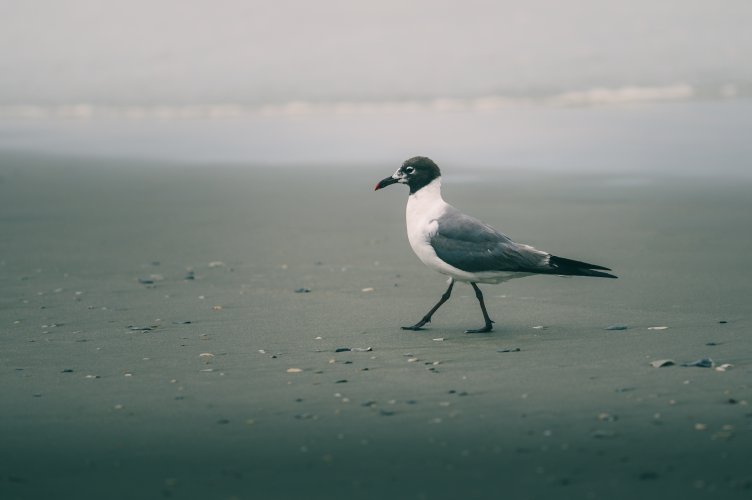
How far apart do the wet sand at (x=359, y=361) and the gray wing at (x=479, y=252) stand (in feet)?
1.34

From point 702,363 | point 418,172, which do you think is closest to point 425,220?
point 418,172

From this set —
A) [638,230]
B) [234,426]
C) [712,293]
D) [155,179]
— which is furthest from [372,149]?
[234,426]

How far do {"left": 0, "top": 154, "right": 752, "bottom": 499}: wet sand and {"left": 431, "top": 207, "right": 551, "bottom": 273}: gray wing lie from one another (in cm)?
41

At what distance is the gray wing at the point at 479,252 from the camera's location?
24.4ft

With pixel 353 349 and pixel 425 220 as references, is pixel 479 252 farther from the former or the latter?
pixel 353 349

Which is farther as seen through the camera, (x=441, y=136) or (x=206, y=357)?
(x=441, y=136)

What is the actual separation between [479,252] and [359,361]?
134 centimetres

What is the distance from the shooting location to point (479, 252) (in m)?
7.46

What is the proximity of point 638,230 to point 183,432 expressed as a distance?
7.20m

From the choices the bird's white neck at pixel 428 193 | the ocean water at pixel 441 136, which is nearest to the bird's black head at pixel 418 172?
the bird's white neck at pixel 428 193

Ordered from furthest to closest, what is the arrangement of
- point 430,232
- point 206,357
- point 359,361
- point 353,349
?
point 430,232, point 353,349, point 206,357, point 359,361

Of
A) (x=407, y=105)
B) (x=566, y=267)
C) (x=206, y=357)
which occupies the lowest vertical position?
(x=206, y=357)

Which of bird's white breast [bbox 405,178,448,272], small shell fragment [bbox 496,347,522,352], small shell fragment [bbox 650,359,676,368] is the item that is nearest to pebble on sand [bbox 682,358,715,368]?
small shell fragment [bbox 650,359,676,368]

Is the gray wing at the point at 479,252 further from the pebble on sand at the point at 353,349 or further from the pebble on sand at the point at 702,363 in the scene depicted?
the pebble on sand at the point at 702,363
